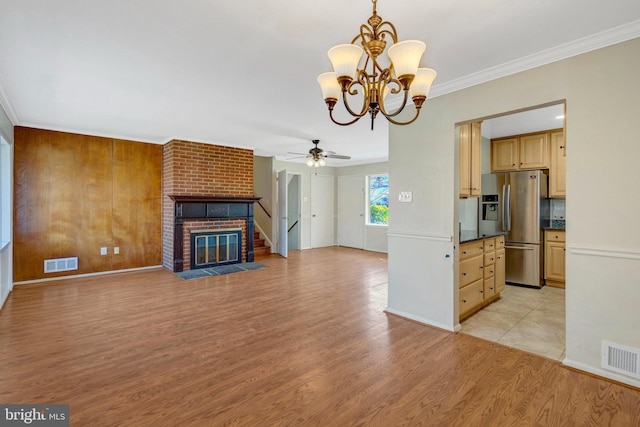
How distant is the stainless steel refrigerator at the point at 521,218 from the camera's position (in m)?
4.39

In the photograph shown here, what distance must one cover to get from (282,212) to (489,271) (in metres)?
4.54

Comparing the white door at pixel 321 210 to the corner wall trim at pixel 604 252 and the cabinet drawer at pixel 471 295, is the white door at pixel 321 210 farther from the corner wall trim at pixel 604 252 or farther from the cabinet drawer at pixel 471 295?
the corner wall trim at pixel 604 252

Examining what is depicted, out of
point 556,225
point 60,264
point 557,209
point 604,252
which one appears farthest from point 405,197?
point 60,264

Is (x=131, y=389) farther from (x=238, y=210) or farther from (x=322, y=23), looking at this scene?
(x=238, y=210)

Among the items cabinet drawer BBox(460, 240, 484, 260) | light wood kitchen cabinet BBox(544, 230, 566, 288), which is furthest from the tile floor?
cabinet drawer BBox(460, 240, 484, 260)

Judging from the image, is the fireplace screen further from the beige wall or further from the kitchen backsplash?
the kitchen backsplash

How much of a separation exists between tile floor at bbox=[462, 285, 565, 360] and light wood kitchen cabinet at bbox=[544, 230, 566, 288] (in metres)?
0.25

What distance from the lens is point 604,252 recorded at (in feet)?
6.93

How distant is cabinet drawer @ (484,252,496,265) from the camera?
11.8ft

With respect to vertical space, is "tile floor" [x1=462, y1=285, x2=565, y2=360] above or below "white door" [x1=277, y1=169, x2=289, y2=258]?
below

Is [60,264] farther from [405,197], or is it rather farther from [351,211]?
[351,211]

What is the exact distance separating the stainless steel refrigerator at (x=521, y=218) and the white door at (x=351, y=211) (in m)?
3.72

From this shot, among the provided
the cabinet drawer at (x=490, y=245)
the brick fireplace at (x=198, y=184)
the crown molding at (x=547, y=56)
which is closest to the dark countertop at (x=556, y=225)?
the cabinet drawer at (x=490, y=245)

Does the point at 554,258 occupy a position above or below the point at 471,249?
below
